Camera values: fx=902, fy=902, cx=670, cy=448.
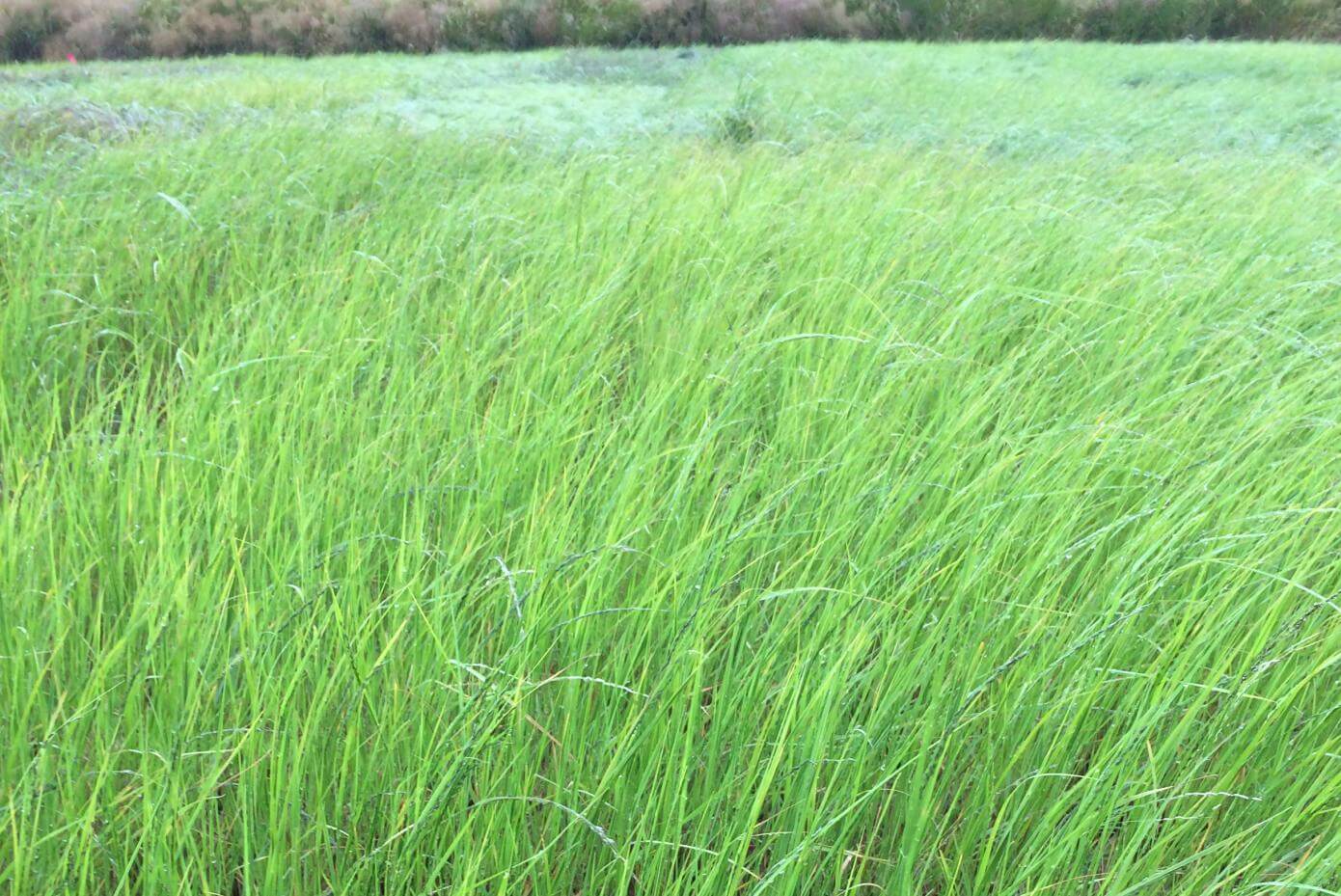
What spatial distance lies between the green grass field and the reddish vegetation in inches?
388

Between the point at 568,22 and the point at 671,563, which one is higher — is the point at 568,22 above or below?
above

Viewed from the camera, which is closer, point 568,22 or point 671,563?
point 671,563

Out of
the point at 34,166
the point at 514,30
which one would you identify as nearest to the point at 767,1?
the point at 514,30

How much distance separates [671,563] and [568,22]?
11649mm

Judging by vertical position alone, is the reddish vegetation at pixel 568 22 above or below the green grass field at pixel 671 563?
above

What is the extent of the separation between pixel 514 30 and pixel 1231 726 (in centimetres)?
1205

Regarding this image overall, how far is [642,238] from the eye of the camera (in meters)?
2.24

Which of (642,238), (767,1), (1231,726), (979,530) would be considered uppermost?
(767,1)

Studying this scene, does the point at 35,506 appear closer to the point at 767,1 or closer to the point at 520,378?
the point at 520,378

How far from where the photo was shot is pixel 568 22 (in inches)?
441

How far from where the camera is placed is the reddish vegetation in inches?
416

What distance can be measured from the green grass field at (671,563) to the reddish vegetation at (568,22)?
388 inches

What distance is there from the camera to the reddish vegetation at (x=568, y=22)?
1056cm

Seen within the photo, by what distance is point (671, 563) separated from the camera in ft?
3.19
